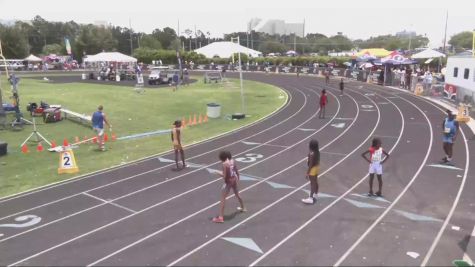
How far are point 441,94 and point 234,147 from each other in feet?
73.7

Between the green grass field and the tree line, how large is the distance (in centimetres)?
5046

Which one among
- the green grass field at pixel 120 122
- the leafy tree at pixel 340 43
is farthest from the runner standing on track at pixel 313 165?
the leafy tree at pixel 340 43

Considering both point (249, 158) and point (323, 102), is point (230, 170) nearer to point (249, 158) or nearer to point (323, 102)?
point (249, 158)

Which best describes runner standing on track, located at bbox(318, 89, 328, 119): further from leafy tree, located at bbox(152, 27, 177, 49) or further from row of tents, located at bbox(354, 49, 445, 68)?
leafy tree, located at bbox(152, 27, 177, 49)

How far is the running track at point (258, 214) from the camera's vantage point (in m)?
8.79

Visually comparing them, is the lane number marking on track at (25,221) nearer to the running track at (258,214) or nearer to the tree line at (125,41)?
the running track at (258,214)

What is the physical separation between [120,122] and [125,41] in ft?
369

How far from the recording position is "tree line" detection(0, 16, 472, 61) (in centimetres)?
9375

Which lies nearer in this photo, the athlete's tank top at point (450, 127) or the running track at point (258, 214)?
the running track at point (258, 214)

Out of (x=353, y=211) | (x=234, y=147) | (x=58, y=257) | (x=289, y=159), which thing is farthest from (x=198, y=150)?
(x=58, y=257)

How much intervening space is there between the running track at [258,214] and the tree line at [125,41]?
240ft

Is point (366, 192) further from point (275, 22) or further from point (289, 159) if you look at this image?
point (275, 22)

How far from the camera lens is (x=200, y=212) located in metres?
11.2

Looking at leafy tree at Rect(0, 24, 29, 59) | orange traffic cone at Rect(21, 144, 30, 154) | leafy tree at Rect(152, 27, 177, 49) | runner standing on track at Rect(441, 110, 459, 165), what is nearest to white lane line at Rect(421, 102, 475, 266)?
runner standing on track at Rect(441, 110, 459, 165)
